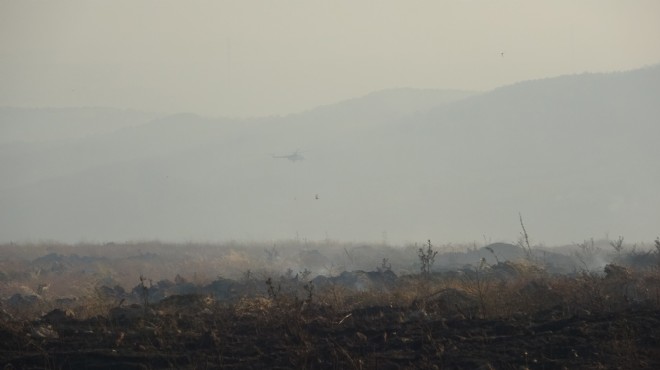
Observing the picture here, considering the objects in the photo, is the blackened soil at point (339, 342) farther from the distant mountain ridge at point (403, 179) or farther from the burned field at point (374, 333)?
the distant mountain ridge at point (403, 179)

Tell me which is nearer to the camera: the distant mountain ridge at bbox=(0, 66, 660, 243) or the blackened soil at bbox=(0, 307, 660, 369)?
the blackened soil at bbox=(0, 307, 660, 369)

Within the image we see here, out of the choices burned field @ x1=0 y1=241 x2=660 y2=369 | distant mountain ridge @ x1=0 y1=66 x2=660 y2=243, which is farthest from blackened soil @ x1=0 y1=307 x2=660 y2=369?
distant mountain ridge @ x1=0 y1=66 x2=660 y2=243

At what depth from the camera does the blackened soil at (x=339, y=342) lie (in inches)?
262

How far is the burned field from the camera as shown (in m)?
6.75

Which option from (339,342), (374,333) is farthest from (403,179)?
(339,342)

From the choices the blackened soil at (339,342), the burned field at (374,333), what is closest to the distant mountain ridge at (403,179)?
the burned field at (374,333)

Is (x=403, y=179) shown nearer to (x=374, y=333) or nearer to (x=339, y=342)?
(x=374, y=333)

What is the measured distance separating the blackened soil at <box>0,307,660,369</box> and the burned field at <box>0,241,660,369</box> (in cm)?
1

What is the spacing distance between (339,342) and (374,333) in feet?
1.55

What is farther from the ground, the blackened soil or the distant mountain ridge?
the distant mountain ridge

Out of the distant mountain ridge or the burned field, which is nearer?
the burned field

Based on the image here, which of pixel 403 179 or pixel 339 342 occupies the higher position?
pixel 403 179

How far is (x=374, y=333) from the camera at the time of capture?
25.6 ft

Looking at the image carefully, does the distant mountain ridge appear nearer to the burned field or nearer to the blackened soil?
the burned field
